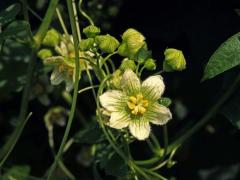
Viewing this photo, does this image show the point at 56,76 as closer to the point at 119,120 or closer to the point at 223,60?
the point at 119,120

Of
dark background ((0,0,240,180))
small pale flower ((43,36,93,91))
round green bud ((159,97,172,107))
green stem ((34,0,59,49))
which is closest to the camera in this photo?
green stem ((34,0,59,49))

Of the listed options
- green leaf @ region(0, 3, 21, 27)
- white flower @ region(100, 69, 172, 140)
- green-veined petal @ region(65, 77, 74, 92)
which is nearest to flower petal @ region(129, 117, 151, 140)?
white flower @ region(100, 69, 172, 140)

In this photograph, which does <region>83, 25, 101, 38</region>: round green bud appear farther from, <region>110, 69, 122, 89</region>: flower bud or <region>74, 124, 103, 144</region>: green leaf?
<region>74, 124, 103, 144</region>: green leaf

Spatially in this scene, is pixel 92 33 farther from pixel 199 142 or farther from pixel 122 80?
pixel 199 142

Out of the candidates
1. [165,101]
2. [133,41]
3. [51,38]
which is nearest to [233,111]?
[165,101]

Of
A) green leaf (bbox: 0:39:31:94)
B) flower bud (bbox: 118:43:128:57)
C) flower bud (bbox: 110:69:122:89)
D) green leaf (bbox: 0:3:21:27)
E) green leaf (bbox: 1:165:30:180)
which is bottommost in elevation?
green leaf (bbox: 1:165:30:180)

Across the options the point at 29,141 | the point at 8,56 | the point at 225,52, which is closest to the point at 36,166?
the point at 29,141

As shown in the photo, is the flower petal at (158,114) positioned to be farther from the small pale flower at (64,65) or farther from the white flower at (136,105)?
the small pale flower at (64,65)

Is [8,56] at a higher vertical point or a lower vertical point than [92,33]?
lower
